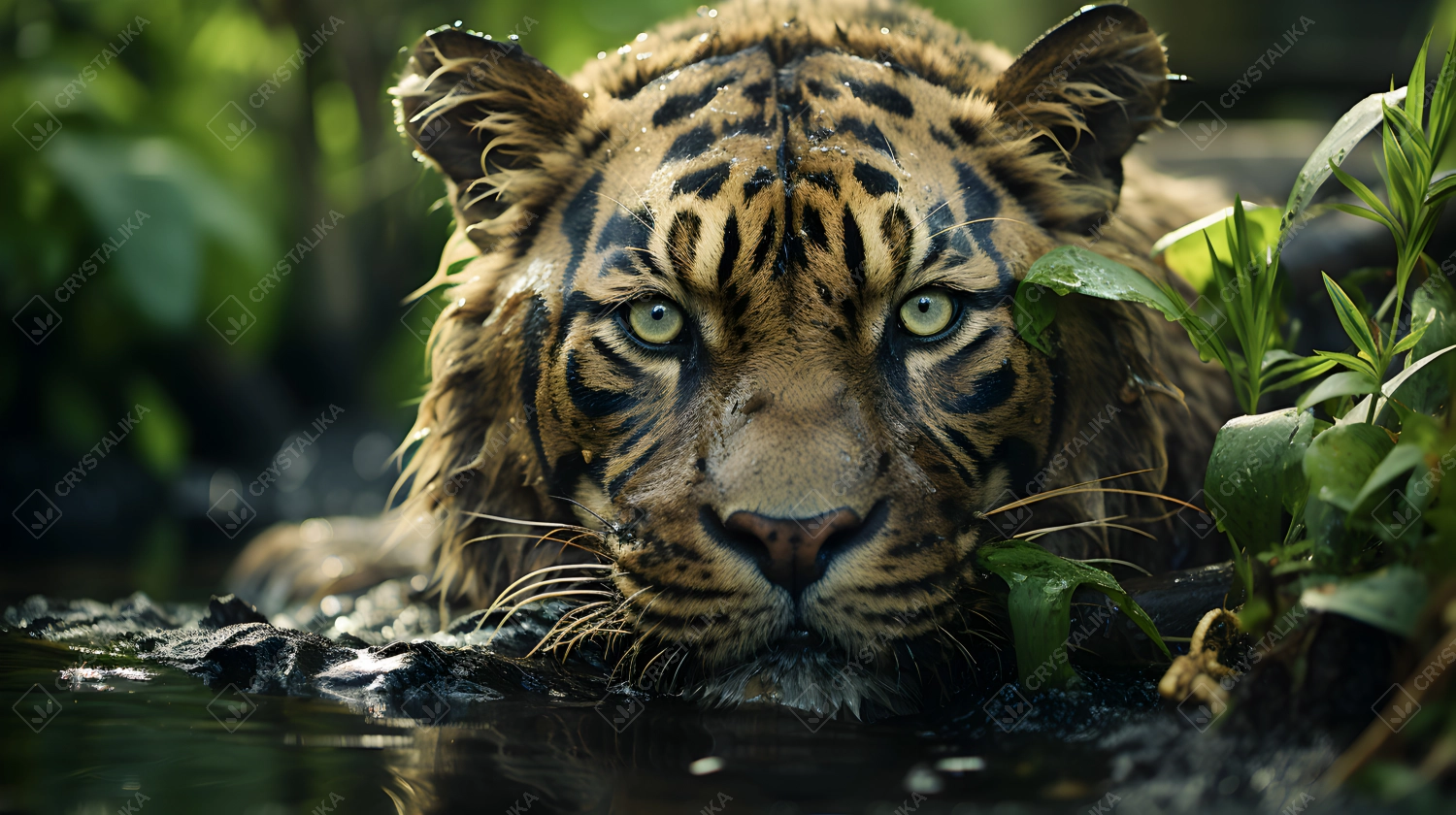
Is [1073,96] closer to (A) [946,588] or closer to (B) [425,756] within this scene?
(A) [946,588]

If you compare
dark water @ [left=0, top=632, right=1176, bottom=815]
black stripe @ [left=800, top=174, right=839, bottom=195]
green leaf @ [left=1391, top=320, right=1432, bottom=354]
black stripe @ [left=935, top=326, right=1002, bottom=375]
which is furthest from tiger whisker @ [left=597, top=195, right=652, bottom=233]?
green leaf @ [left=1391, top=320, right=1432, bottom=354]

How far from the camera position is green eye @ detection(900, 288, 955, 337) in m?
3.14

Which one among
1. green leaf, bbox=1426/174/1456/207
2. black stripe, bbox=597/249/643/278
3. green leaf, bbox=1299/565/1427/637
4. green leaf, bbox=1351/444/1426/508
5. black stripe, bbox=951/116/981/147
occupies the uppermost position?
black stripe, bbox=951/116/981/147

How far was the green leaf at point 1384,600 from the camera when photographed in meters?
1.95

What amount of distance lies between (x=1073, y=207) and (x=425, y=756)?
2.44 metres

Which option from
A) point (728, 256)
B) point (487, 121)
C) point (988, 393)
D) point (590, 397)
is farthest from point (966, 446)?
point (487, 121)

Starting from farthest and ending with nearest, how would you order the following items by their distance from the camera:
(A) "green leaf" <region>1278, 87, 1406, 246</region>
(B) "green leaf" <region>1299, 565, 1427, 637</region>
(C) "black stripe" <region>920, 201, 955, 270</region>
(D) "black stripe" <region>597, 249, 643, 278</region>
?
(D) "black stripe" <region>597, 249, 643, 278</region> → (C) "black stripe" <region>920, 201, 955, 270</region> → (A) "green leaf" <region>1278, 87, 1406, 246</region> → (B) "green leaf" <region>1299, 565, 1427, 637</region>

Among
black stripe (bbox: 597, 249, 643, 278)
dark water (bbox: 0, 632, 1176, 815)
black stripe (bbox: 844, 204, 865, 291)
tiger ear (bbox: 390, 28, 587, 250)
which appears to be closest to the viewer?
dark water (bbox: 0, 632, 1176, 815)

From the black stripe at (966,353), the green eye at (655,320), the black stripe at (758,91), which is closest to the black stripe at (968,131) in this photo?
the black stripe at (758,91)

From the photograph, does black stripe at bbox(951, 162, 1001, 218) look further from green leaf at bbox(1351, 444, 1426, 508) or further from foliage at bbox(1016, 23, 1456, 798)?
green leaf at bbox(1351, 444, 1426, 508)

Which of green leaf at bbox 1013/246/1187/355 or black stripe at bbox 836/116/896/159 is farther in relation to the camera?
black stripe at bbox 836/116/896/159

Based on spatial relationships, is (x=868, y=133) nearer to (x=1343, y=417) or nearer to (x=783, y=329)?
(x=783, y=329)

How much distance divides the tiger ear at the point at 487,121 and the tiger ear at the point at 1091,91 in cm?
135

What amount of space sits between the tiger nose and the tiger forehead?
70 centimetres
